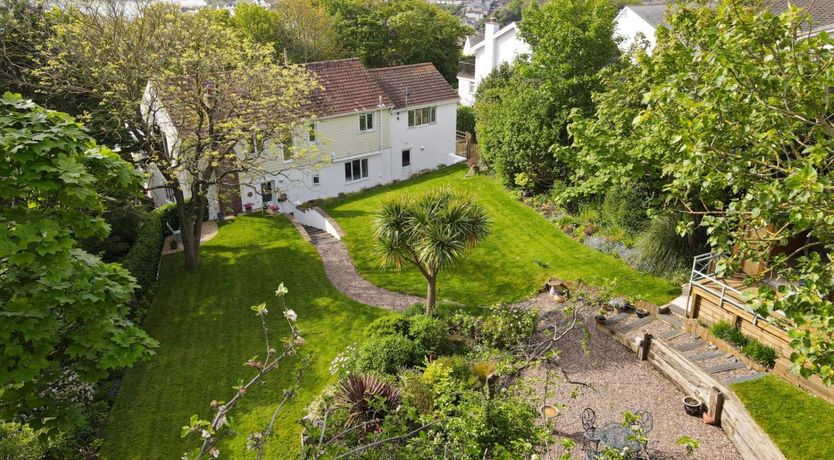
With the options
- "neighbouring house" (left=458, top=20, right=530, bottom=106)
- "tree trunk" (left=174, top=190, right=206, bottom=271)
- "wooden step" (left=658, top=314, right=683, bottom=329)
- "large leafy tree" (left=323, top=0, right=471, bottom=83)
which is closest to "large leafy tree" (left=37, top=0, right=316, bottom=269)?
"tree trunk" (left=174, top=190, right=206, bottom=271)

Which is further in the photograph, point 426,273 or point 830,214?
point 426,273

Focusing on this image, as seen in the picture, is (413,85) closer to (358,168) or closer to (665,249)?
(358,168)

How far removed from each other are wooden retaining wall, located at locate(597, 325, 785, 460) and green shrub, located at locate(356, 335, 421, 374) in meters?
6.32

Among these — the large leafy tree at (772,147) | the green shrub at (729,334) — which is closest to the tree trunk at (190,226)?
the large leafy tree at (772,147)

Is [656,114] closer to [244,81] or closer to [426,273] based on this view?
[426,273]

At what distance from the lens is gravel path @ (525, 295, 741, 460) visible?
12289 millimetres

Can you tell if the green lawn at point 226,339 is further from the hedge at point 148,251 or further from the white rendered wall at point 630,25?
the white rendered wall at point 630,25

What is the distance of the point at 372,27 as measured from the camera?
186 ft

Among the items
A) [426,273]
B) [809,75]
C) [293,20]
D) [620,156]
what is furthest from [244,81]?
[293,20]

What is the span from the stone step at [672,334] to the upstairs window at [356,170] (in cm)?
2333

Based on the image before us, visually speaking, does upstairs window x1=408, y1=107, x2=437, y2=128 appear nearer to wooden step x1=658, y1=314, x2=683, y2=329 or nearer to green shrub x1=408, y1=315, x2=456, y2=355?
green shrub x1=408, y1=315, x2=456, y2=355

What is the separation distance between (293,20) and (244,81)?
34218 millimetres

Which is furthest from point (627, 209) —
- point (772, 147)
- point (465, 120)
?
point (465, 120)

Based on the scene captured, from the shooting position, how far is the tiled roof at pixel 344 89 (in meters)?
32.7
